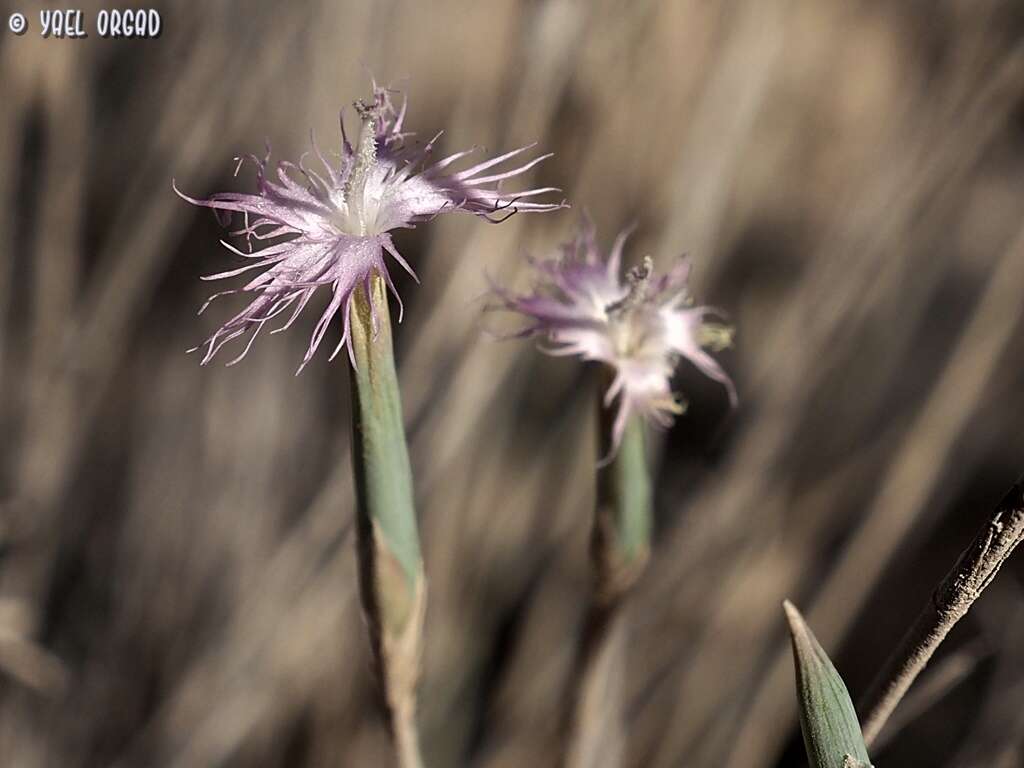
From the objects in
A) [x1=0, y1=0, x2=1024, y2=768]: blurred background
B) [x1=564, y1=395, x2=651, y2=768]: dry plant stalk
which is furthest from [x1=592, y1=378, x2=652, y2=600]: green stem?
[x1=0, y1=0, x2=1024, y2=768]: blurred background

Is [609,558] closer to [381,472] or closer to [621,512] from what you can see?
[621,512]

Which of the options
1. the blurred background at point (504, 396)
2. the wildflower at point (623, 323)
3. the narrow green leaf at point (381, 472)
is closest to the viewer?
the narrow green leaf at point (381, 472)

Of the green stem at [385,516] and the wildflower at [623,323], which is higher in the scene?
the wildflower at [623,323]

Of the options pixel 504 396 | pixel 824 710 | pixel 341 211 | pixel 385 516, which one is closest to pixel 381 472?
pixel 385 516

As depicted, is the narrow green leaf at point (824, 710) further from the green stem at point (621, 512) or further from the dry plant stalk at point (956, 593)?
the green stem at point (621, 512)

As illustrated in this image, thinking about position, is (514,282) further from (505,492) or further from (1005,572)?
(1005,572)

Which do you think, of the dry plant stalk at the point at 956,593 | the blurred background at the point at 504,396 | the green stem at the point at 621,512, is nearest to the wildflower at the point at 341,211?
the green stem at the point at 621,512
